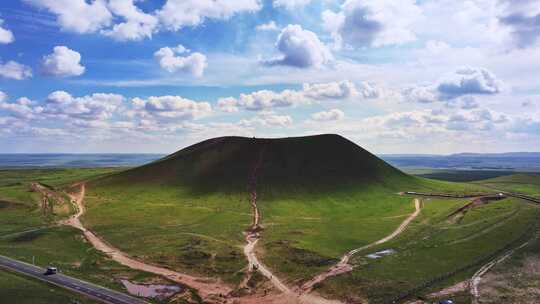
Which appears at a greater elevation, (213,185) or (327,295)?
(213,185)

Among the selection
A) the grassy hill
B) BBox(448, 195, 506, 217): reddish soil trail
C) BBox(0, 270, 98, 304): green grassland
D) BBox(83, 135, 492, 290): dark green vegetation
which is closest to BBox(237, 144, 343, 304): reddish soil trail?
the grassy hill

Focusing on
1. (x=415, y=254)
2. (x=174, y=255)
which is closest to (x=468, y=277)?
(x=415, y=254)

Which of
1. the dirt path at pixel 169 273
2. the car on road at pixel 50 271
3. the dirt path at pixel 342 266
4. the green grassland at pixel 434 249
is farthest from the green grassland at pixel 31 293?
the green grassland at pixel 434 249

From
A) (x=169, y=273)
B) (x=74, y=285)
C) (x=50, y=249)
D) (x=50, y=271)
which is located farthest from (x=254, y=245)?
(x=50, y=249)

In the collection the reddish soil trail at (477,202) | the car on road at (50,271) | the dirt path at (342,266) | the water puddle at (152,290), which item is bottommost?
the water puddle at (152,290)

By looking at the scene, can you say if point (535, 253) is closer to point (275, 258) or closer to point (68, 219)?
point (275, 258)

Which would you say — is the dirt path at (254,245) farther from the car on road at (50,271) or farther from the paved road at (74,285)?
the car on road at (50,271)

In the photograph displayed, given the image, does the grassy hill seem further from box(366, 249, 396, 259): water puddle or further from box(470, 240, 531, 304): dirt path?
box(470, 240, 531, 304): dirt path
